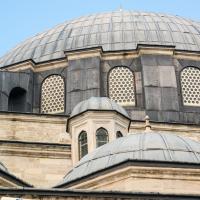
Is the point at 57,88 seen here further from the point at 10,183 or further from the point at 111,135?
the point at 10,183

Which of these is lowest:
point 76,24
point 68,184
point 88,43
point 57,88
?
point 68,184

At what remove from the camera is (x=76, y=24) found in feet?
88.3

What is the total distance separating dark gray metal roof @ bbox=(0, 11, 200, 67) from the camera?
2436 cm

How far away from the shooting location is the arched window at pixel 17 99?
75.7ft

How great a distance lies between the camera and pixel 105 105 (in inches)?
760

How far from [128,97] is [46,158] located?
177 inches

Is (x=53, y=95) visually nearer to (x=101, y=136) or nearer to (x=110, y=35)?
(x=110, y=35)

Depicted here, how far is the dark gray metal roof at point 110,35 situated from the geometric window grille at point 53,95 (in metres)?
1.12

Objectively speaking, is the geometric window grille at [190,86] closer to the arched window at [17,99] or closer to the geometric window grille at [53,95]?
the geometric window grille at [53,95]

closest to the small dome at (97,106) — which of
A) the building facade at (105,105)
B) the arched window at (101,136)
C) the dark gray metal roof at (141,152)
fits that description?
the building facade at (105,105)

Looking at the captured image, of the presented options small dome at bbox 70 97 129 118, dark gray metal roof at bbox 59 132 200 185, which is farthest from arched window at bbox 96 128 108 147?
dark gray metal roof at bbox 59 132 200 185

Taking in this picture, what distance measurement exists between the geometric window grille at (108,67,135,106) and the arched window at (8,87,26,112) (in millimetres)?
3132

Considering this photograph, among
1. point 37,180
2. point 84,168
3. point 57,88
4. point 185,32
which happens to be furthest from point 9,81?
point 84,168

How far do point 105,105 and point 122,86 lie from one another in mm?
3549
